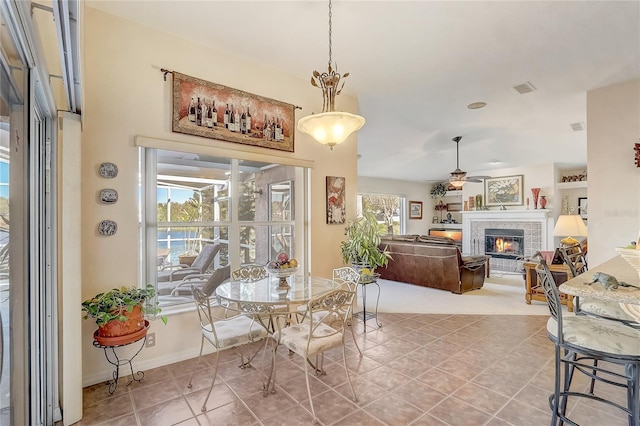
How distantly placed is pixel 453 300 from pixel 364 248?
2.12 meters

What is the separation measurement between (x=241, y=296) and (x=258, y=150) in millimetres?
1699

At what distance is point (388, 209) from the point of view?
10.4 metres

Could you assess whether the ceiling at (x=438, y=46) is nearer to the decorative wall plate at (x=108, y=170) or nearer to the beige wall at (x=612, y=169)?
the beige wall at (x=612, y=169)

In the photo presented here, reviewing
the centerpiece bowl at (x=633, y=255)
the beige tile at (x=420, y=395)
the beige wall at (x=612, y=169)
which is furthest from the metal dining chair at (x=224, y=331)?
the beige wall at (x=612, y=169)

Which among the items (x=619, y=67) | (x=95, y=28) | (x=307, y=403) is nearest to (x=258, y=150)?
(x=95, y=28)

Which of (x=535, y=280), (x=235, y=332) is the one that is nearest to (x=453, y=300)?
(x=535, y=280)

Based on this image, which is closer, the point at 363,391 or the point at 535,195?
the point at 363,391

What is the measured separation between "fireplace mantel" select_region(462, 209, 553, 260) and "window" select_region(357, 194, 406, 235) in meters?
1.93

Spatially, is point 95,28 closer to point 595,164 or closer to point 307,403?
point 307,403

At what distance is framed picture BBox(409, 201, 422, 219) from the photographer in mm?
10602

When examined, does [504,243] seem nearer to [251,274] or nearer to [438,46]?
[438,46]

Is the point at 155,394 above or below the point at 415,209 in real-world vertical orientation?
below

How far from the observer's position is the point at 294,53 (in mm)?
3223

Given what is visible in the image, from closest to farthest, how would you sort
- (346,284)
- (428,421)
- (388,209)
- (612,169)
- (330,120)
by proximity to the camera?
(428,421) < (330,120) < (346,284) < (612,169) < (388,209)
